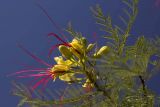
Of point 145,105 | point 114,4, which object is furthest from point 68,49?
point 114,4

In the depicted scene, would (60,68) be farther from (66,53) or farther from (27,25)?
(27,25)

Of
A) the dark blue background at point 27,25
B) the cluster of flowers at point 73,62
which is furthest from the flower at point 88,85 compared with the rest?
the dark blue background at point 27,25

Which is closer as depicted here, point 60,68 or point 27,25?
point 60,68

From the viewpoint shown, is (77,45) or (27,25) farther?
(27,25)

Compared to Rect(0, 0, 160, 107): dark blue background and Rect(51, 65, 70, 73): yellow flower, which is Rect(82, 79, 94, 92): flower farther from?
Rect(0, 0, 160, 107): dark blue background

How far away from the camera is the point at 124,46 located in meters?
0.63

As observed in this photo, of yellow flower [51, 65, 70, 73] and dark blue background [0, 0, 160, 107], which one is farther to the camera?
dark blue background [0, 0, 160, 107]

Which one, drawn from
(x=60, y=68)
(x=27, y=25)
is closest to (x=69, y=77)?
(x=60, y=68)

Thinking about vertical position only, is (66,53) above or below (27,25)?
below

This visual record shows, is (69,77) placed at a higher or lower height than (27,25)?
lower

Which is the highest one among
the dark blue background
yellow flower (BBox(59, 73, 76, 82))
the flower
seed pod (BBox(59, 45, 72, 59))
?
the dark blue background

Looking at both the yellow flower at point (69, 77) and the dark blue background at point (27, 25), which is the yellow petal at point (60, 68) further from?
the dark blue background at point (27, 25)

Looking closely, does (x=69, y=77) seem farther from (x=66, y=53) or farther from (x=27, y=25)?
(x=27, y=25)

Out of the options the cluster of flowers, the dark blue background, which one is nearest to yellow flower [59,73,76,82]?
the cluster of flowers
